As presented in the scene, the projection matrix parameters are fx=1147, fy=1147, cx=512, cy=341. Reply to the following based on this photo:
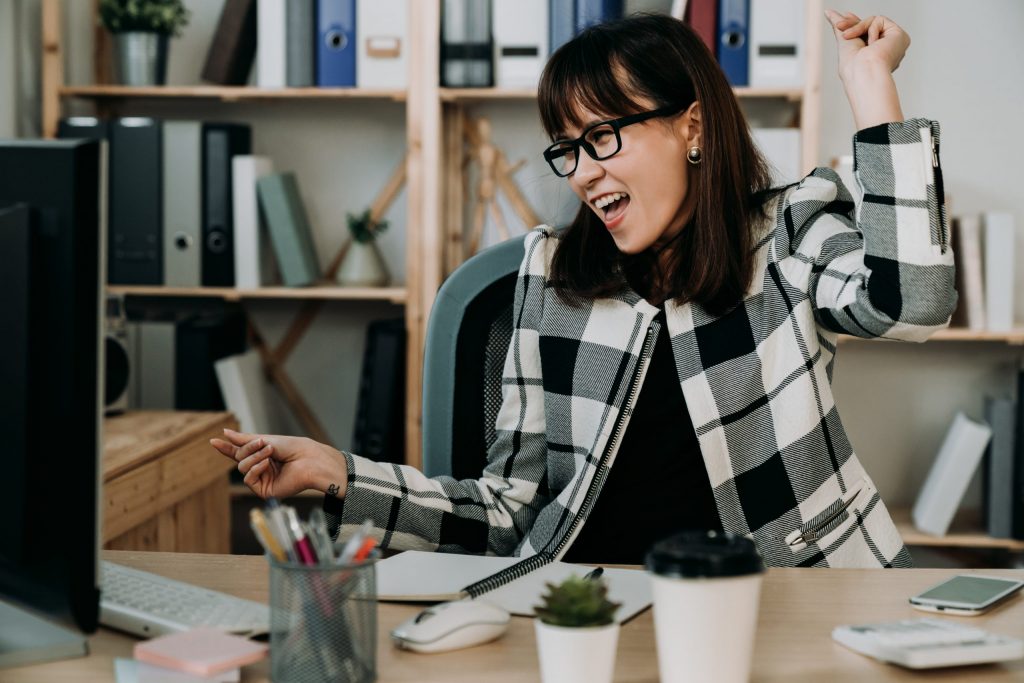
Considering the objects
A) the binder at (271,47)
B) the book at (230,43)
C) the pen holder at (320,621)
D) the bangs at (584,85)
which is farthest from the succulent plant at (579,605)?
the book at (230,43)

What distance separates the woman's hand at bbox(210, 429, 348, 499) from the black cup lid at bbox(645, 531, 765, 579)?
17.8 inches

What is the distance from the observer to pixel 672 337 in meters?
1.31

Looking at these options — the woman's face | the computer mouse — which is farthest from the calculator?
the woman's face

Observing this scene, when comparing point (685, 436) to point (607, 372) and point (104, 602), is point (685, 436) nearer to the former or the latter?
point (607, 372)

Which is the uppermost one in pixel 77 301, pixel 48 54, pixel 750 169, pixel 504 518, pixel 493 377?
pixel 48 54

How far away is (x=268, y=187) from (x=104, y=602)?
181 centimetres

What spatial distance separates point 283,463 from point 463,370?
12.4 inches

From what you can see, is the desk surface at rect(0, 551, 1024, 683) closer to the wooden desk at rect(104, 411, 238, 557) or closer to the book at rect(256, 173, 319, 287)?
the wooden desk at rect(104, 411, 238, 557)

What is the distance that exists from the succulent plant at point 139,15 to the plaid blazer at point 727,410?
5.29ft

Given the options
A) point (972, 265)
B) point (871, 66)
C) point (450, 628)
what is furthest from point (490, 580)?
point (972, 265)

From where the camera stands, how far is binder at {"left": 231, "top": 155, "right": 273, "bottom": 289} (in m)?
2.58

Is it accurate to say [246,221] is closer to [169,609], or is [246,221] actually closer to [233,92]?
[233,92]

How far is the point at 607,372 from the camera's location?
1.31 metres

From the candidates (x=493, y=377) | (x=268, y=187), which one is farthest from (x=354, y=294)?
(x=493, y=377)
